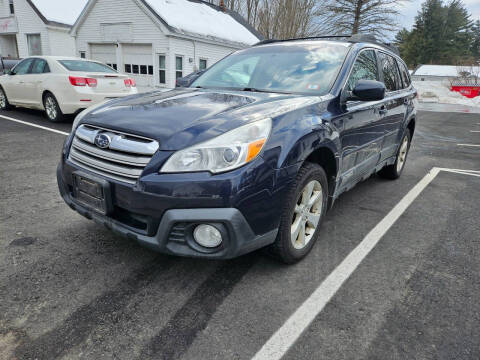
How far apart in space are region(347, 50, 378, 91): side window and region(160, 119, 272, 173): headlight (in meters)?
1.47

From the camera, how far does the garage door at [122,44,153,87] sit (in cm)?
1745

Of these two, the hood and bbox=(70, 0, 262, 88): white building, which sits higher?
bbox=(70, 0, 262, 88): white building

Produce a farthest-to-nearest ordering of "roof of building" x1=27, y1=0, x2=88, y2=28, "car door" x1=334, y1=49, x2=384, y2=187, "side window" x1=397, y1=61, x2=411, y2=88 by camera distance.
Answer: "roof of building" x1=27, y1=0, x2=88, y2=28 < "side window" x1=397, y1=61, x2=411, y2=88 < "car door" x1=334, y1=49, x2=384, y2=187

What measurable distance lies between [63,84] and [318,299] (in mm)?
7218

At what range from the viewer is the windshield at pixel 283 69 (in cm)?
303

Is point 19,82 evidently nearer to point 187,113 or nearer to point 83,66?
point 83,66

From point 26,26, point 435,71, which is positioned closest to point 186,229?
point 26,26

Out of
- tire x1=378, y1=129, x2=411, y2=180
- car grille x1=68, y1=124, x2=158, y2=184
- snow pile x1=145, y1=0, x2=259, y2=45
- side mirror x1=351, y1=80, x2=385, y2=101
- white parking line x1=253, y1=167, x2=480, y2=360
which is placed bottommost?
white parking line x1=253, y1=167, x2=480, y2=360

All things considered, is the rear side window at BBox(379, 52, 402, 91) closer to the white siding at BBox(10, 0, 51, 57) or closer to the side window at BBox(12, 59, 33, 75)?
the side window at BBox(12, 59, 33, 75)

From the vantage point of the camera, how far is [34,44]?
22672 mm

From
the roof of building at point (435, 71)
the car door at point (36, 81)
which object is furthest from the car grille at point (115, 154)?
the roof of building at point (435, 71)

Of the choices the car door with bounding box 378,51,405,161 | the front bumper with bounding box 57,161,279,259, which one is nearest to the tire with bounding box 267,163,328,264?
the front bumper with bounding box 57,161,279,259

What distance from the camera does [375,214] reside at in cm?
376

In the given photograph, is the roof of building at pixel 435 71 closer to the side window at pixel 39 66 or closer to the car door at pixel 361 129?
the side window at pixel 39 66
